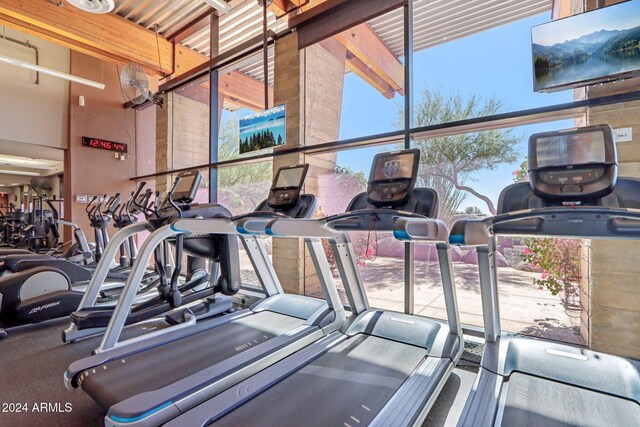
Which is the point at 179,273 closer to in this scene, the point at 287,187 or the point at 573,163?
the point at 287,187

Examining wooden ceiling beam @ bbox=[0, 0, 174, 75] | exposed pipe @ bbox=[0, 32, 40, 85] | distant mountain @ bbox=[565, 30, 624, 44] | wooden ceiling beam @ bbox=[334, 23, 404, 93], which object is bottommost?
distant mountain @ bbox=[565, 30, 624, 44]

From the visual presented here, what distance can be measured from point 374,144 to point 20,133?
23.5ft

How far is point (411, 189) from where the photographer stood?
2.12 meters

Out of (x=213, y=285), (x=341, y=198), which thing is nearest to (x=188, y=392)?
(x=213, y=285)

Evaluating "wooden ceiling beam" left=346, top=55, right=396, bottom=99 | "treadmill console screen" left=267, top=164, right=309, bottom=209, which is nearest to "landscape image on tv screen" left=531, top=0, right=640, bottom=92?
"wooden ceiling beam" left=346, top=55, right=396, bottom=99

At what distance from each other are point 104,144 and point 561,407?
8.22 metres

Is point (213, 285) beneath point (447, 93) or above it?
beneath

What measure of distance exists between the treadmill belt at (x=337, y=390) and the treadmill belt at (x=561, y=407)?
1.70 feet

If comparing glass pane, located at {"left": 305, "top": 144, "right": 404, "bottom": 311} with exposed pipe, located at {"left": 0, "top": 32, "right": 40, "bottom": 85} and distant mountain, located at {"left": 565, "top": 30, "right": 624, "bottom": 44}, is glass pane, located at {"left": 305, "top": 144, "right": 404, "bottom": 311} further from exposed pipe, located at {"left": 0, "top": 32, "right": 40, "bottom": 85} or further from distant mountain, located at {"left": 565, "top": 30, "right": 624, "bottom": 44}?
exposed pipe, located at {"left": 0, "top": 32, "right": 40, "bottom": 85}

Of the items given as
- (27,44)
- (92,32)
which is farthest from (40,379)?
(27,44)

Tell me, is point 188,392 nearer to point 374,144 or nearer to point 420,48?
point 374,144

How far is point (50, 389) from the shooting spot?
6.27ft

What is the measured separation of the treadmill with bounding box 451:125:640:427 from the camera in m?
1.32

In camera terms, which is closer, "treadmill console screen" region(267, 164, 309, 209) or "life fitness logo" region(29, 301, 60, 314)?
"treadmill console screen" region(267, 164, 309, 209)
